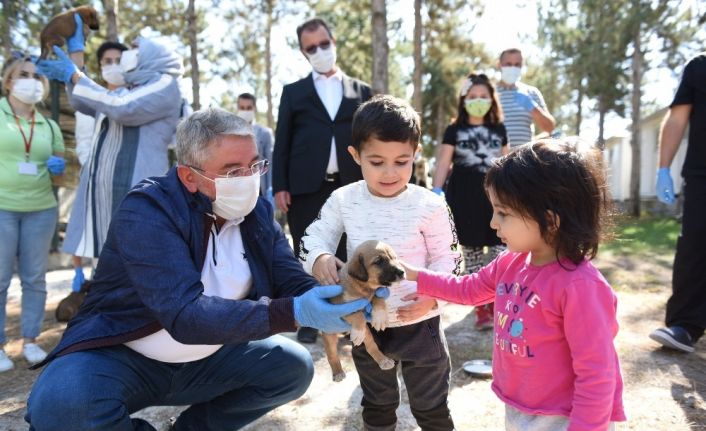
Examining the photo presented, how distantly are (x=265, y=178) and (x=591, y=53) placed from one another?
1971 cm

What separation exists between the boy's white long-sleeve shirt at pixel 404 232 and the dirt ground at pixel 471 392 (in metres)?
1.09

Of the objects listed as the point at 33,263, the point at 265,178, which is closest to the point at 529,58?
the point at 265,178

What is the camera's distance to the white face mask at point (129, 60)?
4328 mm

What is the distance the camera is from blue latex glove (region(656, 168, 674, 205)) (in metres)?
4.33

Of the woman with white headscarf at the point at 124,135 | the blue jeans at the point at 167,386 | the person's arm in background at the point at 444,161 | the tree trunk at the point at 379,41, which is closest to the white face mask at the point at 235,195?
the blue jeans at the point at 167,386

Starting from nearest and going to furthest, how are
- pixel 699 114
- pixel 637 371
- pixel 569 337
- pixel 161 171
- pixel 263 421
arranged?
1. pixel 569 337
2. pixel 263 421
3. pixel 637 371
4. pixel 699 114
5. pixel 161 171

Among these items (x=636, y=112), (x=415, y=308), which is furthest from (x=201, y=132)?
(x=636, y=112)

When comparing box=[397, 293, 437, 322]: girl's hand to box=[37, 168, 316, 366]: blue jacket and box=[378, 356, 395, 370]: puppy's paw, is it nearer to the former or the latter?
box=[378, 356, 395, 370]: puppy's paw

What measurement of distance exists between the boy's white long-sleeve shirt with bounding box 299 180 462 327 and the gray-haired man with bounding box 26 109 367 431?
0.32 meters

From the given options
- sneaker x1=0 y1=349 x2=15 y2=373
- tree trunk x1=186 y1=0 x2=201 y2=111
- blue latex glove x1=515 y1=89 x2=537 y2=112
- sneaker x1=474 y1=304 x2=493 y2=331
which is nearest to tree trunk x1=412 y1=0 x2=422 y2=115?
tree trunk x1=186 y1=0 x2=201 y2=111

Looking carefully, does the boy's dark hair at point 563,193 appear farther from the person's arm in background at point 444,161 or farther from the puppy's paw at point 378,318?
the person's arm in background at point 444,161

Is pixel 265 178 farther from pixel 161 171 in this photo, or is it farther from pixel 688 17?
pixel 688 17

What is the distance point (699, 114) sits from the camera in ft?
13.4

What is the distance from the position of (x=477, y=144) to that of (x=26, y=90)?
3737mm
